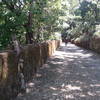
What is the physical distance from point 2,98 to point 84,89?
11.8ft

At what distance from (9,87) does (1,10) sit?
651 centimetres

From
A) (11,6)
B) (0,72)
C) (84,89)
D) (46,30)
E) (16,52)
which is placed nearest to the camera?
(0,72)

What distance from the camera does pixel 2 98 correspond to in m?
7.09

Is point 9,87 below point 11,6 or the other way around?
below

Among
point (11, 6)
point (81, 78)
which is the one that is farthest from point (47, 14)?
point (81, 78)

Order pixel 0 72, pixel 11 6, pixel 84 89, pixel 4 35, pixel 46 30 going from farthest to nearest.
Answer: pixel 46 30, pixel 11 6, pixel 4 35, pixel 84 89, pixel 0 72

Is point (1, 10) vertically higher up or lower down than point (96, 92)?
higher up

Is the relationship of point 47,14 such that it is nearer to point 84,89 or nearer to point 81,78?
point 81,78

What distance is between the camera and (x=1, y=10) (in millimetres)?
13367

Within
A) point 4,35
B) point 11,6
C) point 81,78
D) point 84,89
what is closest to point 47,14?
point 11,6

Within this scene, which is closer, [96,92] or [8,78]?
[8,78]

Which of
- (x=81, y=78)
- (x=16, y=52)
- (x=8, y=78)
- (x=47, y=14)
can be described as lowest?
(x=81, y=78)

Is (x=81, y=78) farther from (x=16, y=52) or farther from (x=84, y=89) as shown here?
(x=16, y=52)

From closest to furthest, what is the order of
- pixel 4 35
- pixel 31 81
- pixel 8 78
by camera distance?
pixel 8 78 → pixel 31 81 → pixel 4 35
